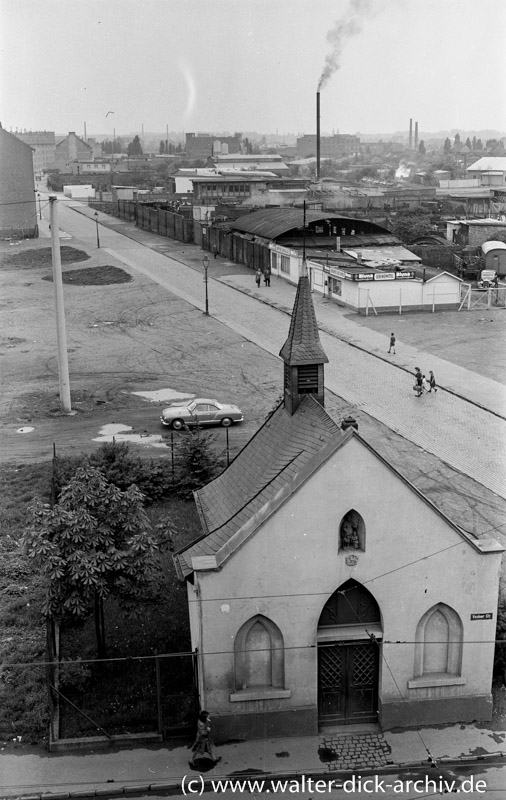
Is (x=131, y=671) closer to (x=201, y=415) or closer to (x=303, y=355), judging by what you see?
(x=303, y=355)

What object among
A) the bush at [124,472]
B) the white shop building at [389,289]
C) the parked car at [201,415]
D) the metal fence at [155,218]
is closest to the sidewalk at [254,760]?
the bush at [124,472]

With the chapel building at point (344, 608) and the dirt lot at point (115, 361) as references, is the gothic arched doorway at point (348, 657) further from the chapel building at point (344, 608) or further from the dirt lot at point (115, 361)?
the dirt lot at point (115, 361)

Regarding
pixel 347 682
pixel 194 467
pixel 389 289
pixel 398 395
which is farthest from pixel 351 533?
pixel 389 289

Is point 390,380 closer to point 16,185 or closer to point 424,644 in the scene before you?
point 424,644

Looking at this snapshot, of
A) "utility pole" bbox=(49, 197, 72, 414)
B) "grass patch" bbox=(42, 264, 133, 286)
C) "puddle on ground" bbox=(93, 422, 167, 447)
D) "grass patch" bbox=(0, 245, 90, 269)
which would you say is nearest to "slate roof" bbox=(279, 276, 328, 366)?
"puddle on ground" bbox=(93, 422, 167, 447)

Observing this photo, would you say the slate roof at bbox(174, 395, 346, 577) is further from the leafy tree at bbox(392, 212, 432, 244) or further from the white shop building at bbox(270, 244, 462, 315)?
the leafy tree at bbox(392, 212, 432, 244)

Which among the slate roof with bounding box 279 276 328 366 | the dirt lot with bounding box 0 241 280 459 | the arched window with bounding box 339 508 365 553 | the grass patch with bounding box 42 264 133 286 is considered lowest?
the dirt lot with bounding box 0 241 280 459

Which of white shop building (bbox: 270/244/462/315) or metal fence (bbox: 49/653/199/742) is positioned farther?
white shop building (bbox: 270/244/462/315)
